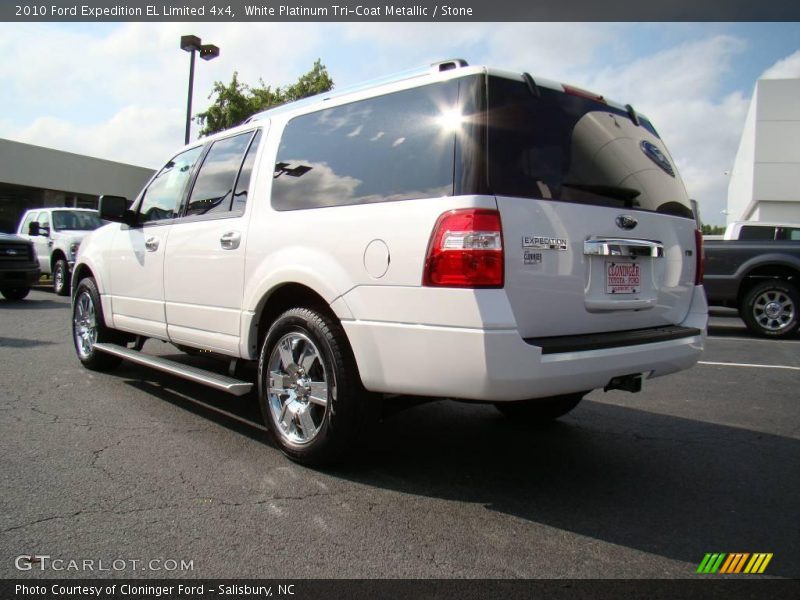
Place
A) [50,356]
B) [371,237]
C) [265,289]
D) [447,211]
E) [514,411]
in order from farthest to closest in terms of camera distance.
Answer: [50,356] < [514,411] < [265,289] < [371,237] < [447,211]

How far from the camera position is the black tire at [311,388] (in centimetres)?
318

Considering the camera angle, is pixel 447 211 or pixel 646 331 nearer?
pixel 447 211

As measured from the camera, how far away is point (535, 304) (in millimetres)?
2869

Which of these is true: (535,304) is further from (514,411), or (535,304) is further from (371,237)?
(514,411)

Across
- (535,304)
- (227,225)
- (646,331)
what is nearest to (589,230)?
(535,304)

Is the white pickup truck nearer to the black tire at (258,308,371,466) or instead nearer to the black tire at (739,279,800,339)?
the black tire at (258,308,371,466)

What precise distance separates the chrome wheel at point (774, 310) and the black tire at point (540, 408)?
6.96m

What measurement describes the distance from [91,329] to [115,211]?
130cm

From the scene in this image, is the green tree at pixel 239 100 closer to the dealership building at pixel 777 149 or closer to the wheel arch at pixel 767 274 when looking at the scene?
the wheel arch at pixel 767 274

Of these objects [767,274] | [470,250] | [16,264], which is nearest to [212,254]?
[470,250]

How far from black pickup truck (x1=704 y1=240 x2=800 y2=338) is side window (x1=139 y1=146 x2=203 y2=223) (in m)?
8.01

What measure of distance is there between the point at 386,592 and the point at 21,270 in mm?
12307

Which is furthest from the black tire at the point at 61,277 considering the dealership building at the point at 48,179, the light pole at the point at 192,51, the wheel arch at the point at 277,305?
the dealership building at the point at 48,179

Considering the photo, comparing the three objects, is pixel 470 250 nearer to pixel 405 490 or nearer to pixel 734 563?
pixel 405 490
